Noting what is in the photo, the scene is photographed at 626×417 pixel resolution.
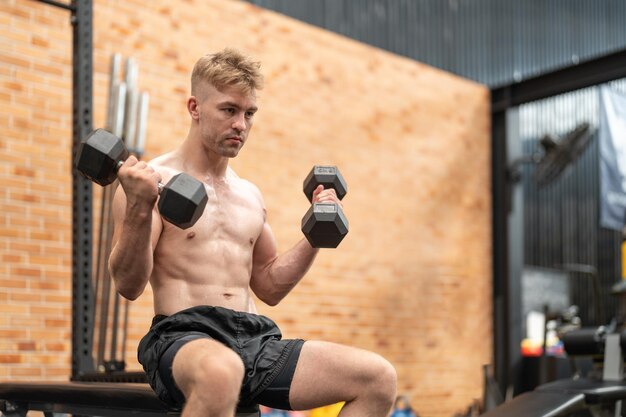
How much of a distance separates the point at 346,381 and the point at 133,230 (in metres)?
0.60

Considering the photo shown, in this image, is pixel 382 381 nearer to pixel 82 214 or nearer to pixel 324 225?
pixel 324 225

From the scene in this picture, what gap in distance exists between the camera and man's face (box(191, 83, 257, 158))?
77.5 inches

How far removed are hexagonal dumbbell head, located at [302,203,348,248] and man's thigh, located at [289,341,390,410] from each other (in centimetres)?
27

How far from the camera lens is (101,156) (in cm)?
190

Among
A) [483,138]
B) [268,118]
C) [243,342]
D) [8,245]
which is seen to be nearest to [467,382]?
[483,138]

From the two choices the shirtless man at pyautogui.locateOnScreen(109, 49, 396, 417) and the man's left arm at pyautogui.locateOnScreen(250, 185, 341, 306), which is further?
the man's left arm at pyautogui.locateOnScreen(250, 185, 341, 306)

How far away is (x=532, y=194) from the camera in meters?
8.41

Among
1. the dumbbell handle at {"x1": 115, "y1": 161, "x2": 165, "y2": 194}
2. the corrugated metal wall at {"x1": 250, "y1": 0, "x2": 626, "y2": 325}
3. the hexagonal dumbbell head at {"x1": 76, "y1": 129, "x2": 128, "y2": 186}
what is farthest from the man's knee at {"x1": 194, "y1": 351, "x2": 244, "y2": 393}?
the corrugated metal wall at {"x1": 250, "y1": 0, "x2": 626, "y2": 325}

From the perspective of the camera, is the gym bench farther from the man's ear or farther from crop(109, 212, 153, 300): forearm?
the man's ear

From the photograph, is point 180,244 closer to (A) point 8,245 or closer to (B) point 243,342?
(B) point 243,342

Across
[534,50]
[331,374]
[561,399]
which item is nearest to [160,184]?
[331,374]

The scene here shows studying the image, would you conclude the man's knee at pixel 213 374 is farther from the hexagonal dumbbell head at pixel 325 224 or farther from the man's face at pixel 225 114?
the man's face at pixel 225 114

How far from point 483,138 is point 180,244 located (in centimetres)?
601

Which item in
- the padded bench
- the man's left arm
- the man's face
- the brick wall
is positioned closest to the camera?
the man's face
